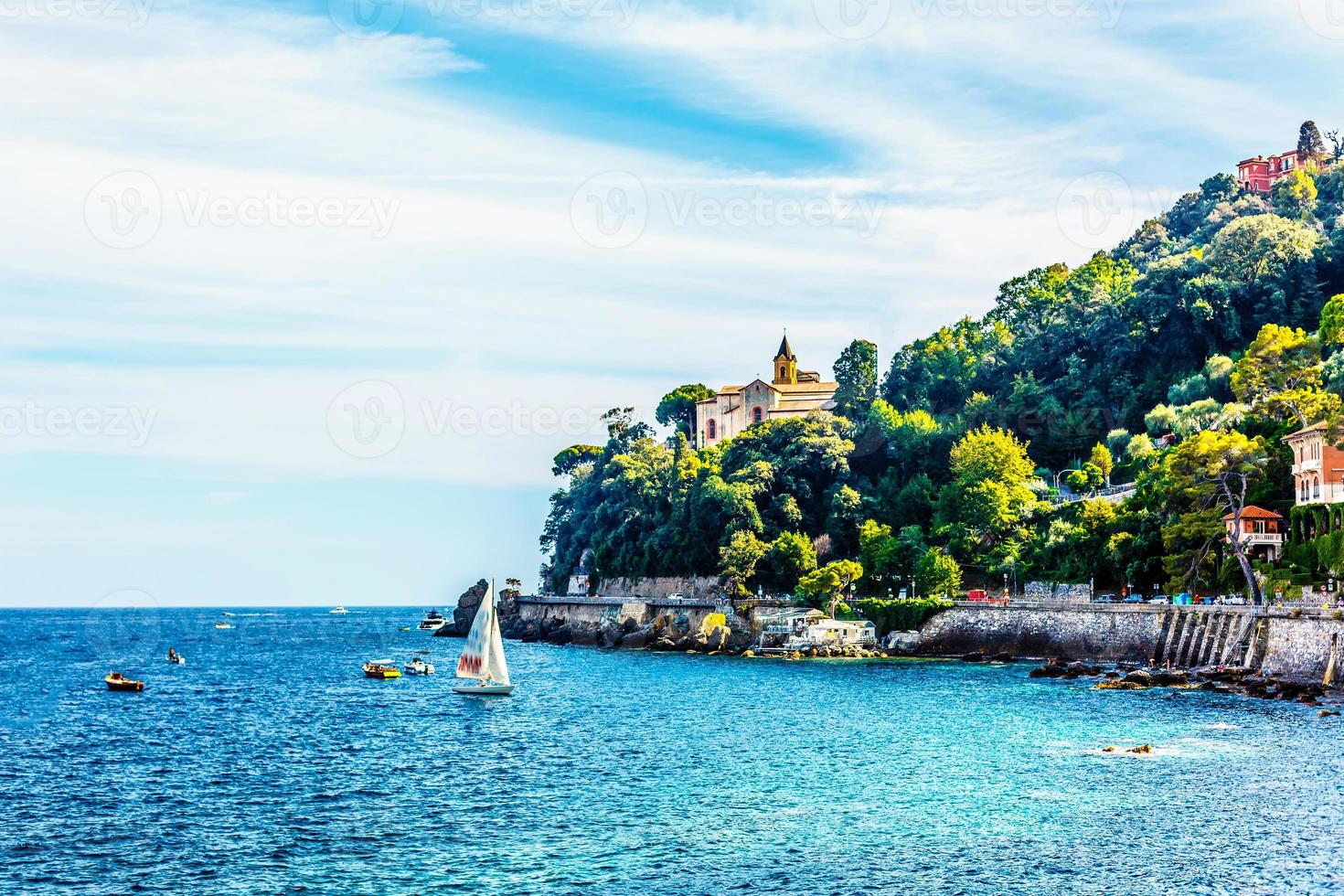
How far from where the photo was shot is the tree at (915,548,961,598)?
109250mm

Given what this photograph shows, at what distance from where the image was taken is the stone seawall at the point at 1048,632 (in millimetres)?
89562

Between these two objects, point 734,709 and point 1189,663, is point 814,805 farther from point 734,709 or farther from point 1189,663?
point 1189,663

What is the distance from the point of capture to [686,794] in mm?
48906

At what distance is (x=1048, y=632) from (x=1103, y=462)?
116 feet

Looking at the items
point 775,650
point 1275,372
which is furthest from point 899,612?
point 1275,372

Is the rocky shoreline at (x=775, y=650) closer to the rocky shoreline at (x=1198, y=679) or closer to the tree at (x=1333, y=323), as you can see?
the rocky shoreline at (x=1198, y=679)

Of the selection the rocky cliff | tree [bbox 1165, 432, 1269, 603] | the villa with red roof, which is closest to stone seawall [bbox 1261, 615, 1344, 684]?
the villa with red roof

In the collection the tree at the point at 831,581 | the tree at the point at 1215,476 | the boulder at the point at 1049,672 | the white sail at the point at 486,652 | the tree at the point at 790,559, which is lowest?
the boulder at the point at 1049,672

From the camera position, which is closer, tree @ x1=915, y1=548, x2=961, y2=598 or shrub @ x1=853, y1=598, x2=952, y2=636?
shrub @ x1=853, y1=598, x2=952, y2=636

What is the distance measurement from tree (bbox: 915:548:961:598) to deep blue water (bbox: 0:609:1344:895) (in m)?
25.1

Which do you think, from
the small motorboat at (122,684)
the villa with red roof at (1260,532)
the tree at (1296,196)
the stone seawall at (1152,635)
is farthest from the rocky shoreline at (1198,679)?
the tree at (1296,196)

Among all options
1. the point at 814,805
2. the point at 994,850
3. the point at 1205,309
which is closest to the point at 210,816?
the point at 814,805

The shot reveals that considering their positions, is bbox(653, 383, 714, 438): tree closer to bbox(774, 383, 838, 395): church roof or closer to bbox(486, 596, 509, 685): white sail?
bbox(774, 383, 838, 395): church roof

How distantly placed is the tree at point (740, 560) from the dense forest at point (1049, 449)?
19 centimetres
